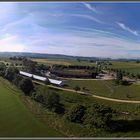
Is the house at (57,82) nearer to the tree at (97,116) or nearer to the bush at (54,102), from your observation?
the bush at (54,102)

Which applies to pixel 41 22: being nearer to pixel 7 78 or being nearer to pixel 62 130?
pixel 7 78

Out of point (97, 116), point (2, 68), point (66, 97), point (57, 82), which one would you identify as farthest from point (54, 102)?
point (2, 68)

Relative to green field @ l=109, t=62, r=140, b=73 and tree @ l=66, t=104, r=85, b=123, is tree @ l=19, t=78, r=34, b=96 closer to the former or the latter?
tree @ l=66, t=104, r=85, b=123

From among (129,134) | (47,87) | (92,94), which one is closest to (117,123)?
(129,134)

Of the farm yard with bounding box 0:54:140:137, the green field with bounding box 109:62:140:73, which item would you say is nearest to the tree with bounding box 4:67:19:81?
the farm yard with bounding box 0:54:140:137

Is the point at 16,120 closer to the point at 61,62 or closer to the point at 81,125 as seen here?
the point at 81,125

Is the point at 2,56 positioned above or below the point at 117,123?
above
